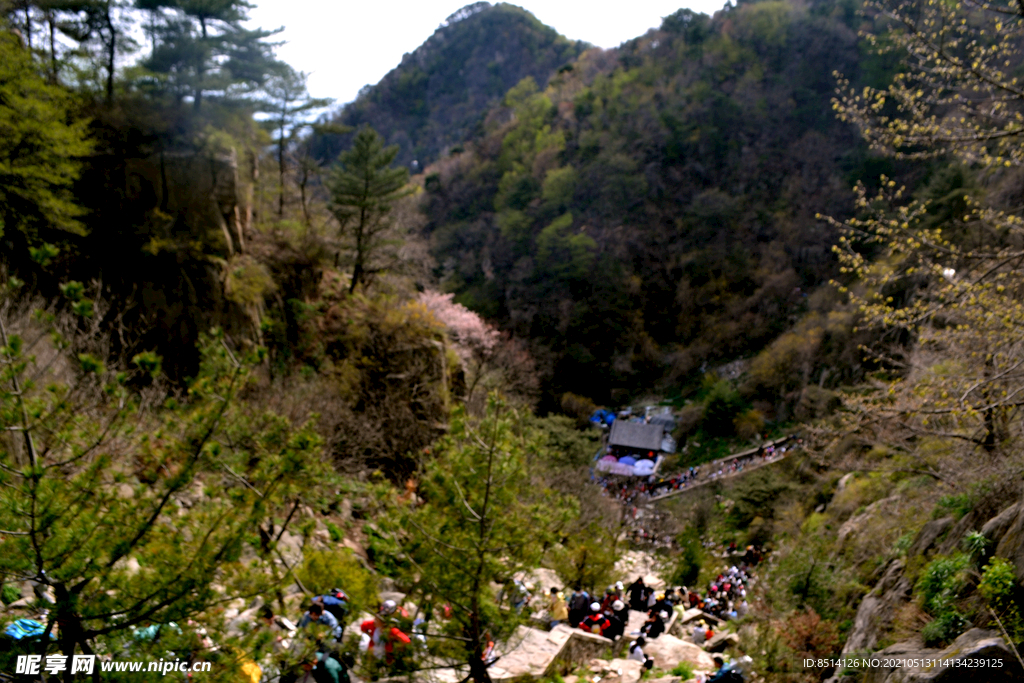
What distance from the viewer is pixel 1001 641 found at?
13.4 feet

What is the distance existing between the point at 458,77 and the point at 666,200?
176 ft

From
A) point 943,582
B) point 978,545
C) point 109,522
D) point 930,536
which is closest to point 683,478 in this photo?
point 930,536

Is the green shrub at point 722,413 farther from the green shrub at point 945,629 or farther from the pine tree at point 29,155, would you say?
the pine tree at point 29,155

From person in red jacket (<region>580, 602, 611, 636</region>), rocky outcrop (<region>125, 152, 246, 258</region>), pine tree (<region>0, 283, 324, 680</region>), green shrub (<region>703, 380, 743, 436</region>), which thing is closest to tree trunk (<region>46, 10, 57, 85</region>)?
rocky outcrop (<region>125, 152, 246, 258</region>)

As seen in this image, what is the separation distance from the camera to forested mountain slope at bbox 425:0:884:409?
4200cm

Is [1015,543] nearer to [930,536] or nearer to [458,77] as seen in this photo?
[930,536]

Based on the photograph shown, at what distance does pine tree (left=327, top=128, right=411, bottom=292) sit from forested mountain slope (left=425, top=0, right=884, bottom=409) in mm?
21591

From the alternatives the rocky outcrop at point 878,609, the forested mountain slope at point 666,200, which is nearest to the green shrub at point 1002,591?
the rocky outcrop at point 878,609

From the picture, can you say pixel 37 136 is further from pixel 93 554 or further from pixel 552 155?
pixel 552 155

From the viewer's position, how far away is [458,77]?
279 feet

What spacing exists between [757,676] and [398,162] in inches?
3436

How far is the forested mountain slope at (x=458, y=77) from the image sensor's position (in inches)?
3250

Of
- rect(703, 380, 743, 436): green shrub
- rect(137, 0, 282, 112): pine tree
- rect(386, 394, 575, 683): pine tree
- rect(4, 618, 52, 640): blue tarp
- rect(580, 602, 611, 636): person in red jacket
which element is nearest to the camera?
rect(4, 618, 52, 640): blue tarp

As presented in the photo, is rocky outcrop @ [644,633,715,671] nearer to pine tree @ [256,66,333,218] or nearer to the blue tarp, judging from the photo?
the blue tarp
